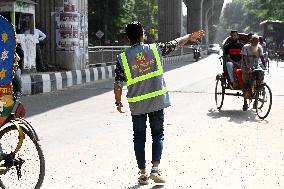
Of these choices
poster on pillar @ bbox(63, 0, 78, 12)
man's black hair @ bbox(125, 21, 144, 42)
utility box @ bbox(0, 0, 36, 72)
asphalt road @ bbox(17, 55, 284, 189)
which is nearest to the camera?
man's black hair @ bbox(125, 21, 144, 42)

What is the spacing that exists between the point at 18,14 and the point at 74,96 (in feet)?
15.0

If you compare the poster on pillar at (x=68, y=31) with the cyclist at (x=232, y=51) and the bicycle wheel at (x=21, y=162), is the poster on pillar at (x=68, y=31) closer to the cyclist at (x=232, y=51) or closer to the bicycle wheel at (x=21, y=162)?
the cyclist at (x=232, y=51)

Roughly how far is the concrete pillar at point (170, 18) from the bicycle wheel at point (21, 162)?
55.9m

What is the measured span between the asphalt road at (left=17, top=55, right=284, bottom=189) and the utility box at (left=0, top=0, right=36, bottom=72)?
4.94m

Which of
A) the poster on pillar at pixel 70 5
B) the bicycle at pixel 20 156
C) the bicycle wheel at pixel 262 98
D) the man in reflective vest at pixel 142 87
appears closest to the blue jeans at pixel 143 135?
the man in reflective vest at pixel 142 87

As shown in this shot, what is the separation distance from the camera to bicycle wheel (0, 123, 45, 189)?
4902mm

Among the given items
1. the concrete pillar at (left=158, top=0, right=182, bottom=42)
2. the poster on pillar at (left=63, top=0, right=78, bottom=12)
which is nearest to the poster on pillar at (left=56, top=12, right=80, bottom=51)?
the poster on pillar at (left=63, top=0, right=78, bottom=12)

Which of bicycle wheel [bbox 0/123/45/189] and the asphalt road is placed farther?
the asphalt road

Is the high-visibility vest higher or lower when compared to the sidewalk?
higher

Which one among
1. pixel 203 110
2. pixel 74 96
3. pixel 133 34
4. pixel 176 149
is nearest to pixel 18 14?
pixel 74 96

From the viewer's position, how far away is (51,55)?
2342 centimetres

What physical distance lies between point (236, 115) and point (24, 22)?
32.3ft

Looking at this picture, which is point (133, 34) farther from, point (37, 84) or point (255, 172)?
point (37, 84)

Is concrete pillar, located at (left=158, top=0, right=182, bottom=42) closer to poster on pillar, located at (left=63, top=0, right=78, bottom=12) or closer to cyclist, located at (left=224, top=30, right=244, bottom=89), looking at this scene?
poster on pillar, located at (left=63, top=0, right=78, bottom=12)
